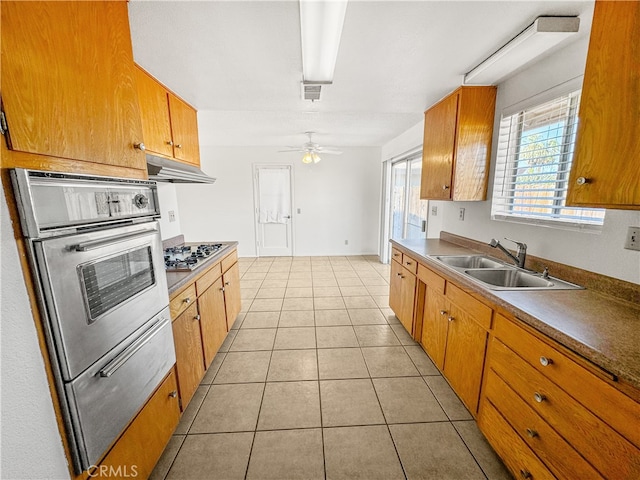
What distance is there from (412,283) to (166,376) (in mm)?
1963

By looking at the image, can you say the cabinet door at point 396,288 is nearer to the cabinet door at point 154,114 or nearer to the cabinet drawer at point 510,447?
the cabinet drawer at point 510,447

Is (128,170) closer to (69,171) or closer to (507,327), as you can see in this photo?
(69,171)

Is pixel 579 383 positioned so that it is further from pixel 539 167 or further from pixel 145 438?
pixel 145 438

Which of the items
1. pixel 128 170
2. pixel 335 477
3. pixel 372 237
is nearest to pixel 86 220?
pixel 128 170

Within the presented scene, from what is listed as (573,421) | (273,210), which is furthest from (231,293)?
(273,210)

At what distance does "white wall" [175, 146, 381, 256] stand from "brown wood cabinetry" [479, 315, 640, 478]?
14.3ft

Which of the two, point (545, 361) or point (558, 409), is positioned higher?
point (545, 361)

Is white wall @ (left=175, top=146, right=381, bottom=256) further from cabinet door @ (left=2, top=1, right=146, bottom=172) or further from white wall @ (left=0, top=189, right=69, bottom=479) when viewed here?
white wall @ (left=0, top=189, right=69, bottom=479)

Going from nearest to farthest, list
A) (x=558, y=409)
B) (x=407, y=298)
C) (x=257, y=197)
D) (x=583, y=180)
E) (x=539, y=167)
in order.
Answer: (x=558, y=409), (x=583, y=180), (x=539, y=167), (x=407, y=298), (x=257, y=197)

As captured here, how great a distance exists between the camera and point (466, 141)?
6.80ft

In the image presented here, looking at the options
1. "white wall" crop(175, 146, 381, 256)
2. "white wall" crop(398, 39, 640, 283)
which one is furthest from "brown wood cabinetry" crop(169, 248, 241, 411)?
"white wall" crop(175, 146, 381, 256)

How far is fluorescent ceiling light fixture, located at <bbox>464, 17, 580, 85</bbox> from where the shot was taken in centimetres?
129

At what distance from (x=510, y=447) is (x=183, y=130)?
9.95 feet

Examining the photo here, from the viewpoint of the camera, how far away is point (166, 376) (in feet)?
4.32
